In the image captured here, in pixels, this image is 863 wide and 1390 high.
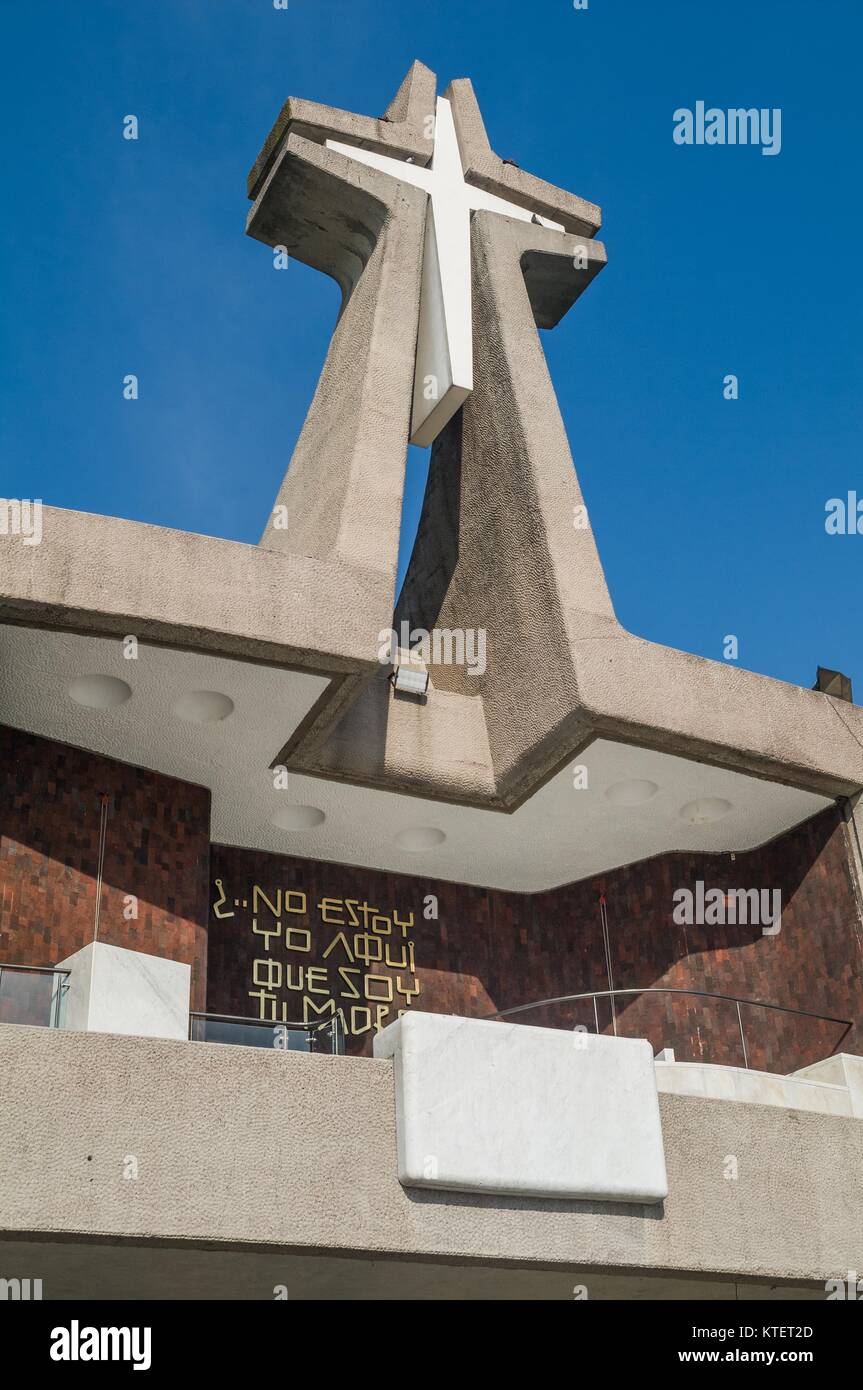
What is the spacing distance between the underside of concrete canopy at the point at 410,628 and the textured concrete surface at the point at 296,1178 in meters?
3.33

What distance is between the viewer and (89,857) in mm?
11867

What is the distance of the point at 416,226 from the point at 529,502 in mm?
3222

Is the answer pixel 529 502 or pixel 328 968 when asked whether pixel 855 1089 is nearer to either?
pixel 328 968

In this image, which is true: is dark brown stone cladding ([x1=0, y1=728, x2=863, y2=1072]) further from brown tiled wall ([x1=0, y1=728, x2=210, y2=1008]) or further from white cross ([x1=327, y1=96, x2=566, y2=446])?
white cross ([x1=327, y1=96, x2=566, y2=446])

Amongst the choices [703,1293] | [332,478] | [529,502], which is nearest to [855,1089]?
[703,1293]

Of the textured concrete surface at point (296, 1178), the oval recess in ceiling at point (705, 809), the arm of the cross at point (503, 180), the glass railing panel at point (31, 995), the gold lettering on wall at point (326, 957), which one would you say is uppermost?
the arm of the cross at point (503, 180)

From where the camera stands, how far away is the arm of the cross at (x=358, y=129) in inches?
563

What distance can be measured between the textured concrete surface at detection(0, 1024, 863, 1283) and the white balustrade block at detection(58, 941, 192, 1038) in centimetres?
39

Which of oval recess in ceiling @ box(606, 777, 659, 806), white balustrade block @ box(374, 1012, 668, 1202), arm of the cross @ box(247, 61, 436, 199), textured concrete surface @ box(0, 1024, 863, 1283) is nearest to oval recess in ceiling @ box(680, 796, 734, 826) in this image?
oval recess in ceiling @ box(606, 777, 659, 806)

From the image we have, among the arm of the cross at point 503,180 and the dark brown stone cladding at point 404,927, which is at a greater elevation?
the arm of the cross at point 503,180

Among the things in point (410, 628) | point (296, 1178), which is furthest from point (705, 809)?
point (296, 1178)

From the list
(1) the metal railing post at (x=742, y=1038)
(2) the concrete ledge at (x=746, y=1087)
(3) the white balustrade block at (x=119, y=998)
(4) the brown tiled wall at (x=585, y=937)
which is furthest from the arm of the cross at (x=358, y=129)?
(2) the concrete ledge at (x=746, y=1087)

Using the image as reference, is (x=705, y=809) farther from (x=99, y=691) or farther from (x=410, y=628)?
(x=99, y=691)

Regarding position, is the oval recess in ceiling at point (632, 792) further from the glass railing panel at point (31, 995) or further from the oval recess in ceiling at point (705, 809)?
the glass railing panel at point (31, 995)
